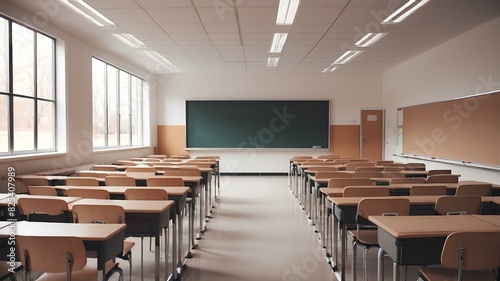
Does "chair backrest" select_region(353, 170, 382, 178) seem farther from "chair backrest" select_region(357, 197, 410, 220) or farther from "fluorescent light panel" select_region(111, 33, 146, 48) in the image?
"fluorescent light panel" select_region(111, 33, 146, 48)

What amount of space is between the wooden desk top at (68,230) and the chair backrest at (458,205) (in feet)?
8.45

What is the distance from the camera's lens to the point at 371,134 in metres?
10.8

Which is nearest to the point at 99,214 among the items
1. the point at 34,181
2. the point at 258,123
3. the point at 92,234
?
the point at 92,234

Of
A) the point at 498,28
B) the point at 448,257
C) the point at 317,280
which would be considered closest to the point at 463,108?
the point at 498,28

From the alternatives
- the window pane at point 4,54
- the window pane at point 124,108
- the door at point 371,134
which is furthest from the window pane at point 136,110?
the door at point 371,134

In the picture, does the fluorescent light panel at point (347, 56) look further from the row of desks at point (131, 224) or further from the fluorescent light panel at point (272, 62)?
the row of desks at point (131, 224)

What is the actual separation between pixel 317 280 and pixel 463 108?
4980mm

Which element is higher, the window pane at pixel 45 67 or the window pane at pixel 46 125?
the window pane at pixel 45 67

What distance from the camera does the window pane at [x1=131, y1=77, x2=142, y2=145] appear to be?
9953 mm

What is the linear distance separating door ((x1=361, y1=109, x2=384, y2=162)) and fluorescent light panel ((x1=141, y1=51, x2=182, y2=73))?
6079 mm

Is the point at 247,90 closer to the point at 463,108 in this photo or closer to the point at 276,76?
the point at 276,76

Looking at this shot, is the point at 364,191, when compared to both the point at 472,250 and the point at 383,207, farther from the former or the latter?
A: the point at 472,250

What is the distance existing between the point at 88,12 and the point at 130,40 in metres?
1.70

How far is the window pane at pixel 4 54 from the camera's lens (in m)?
4.77
